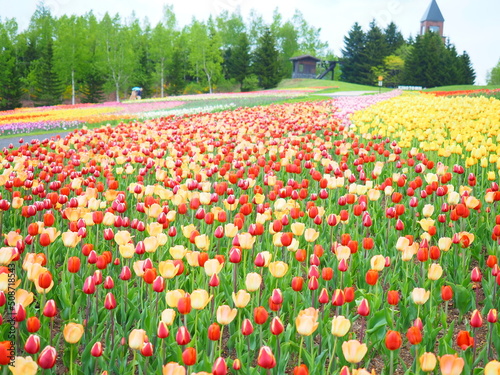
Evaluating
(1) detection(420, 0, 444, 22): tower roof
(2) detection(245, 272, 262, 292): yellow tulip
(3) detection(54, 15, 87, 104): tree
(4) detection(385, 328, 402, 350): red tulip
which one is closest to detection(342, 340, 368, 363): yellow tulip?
(4) detection(385, 328, 402, 350): red tulip

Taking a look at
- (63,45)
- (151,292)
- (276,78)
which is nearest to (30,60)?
(63,45)

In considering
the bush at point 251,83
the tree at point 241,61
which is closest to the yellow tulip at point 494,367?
the bush at point 251,83

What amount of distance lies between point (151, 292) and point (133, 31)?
57.7 m

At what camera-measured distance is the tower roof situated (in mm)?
94600

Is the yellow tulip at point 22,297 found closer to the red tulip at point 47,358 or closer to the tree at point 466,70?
the red tulip at point 47,358

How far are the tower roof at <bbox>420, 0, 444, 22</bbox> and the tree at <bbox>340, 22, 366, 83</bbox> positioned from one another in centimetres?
3983

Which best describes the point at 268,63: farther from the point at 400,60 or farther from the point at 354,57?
the point at 400,60

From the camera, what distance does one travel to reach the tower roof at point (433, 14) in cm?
9460

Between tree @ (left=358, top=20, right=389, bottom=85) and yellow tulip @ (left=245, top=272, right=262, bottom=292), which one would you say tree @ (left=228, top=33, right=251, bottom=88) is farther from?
yellow tulip @ (left=245, top=272, right=262, bottom=292)

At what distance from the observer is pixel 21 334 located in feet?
8.11

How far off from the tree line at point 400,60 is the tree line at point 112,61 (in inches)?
433

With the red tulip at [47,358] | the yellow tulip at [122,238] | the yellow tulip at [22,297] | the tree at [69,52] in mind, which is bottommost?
the red tulip at [47,358]

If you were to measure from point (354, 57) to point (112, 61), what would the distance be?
29.7m

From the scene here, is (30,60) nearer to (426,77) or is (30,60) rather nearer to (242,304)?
(426,77)
